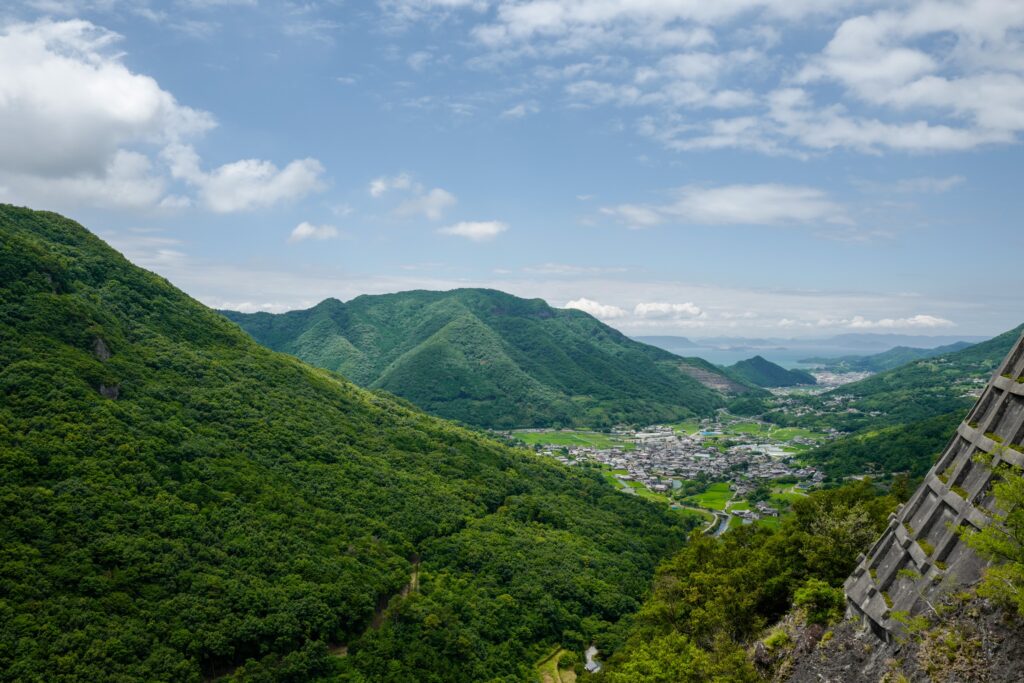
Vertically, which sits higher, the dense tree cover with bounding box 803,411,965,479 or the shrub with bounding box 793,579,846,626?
the shrub with bounding box 793,579,846,626

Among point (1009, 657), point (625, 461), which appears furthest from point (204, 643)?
point (625, 461)

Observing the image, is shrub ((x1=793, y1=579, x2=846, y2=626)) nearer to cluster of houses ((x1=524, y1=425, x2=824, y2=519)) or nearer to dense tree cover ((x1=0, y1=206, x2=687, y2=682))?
dense tree cover ((x1=0, y1=206, x2=687, y2=682))

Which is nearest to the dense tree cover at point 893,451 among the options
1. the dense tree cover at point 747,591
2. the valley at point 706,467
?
the valley at point 706,467

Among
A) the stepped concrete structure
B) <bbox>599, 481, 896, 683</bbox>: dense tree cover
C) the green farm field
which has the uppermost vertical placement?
the stepped concrete structure

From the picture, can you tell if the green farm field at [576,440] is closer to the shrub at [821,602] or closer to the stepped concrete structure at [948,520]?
the shrub at [821,602]

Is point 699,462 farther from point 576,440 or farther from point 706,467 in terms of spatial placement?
point 576,440

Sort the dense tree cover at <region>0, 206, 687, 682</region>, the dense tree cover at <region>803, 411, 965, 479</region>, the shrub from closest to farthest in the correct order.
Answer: the shrub → the dense tree cover at <region>0, 206, 687, 682</region> → the dense tree cover at <region>803, 411, 965, 479</region>

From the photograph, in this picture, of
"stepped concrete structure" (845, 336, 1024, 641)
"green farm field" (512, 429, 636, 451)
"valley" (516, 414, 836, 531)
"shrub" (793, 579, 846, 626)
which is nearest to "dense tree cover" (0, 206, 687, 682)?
"valley" (516, 414, 836, 531)
